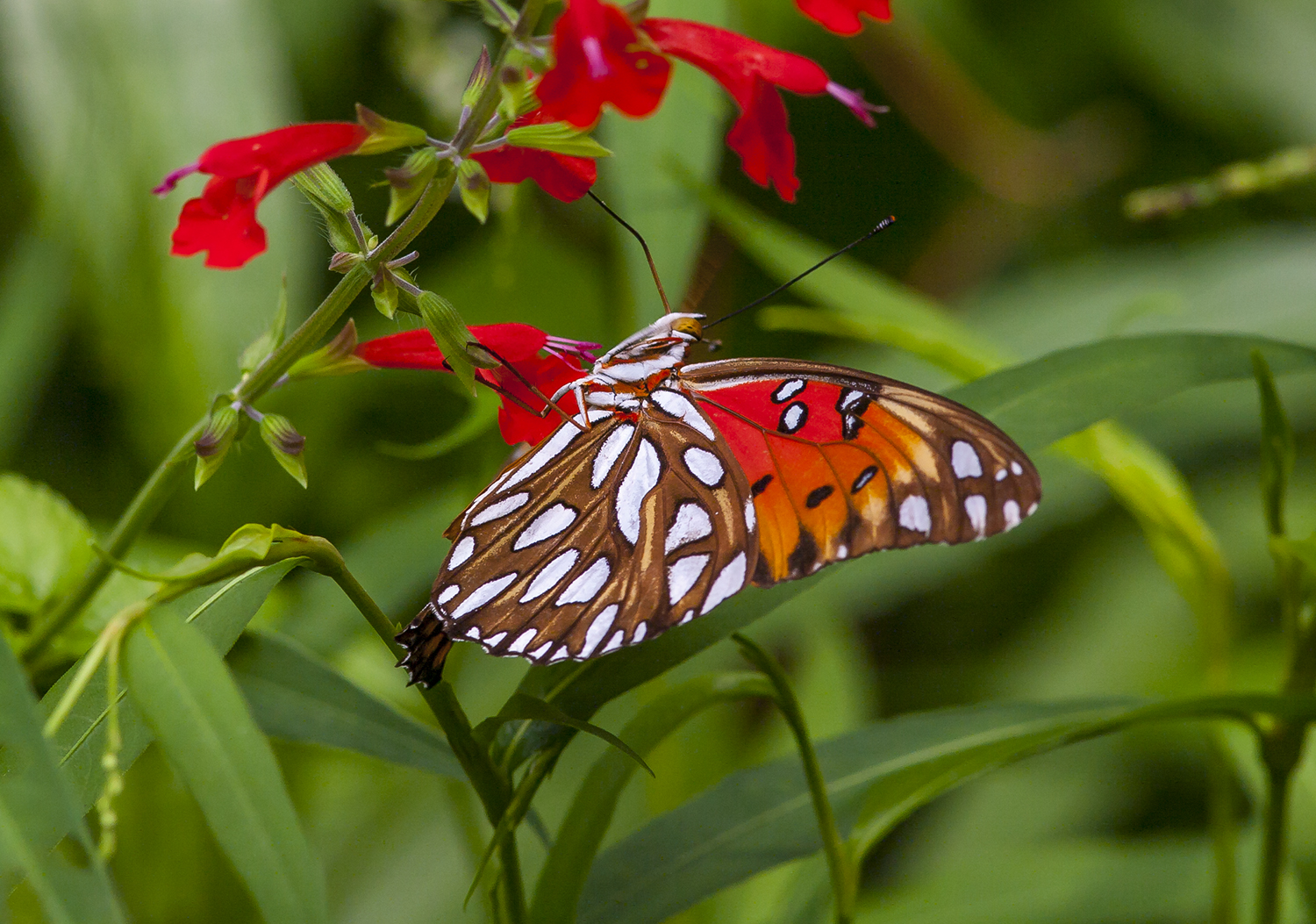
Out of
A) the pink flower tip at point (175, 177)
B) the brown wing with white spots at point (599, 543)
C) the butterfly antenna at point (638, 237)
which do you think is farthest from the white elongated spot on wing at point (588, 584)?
the pink flower tip at point (175, 177)

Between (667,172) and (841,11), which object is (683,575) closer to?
(841,11)

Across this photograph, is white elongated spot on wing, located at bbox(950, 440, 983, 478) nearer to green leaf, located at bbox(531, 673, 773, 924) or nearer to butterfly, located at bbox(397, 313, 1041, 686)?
butterfly, located at bbox(397, 313, 1041, 686)

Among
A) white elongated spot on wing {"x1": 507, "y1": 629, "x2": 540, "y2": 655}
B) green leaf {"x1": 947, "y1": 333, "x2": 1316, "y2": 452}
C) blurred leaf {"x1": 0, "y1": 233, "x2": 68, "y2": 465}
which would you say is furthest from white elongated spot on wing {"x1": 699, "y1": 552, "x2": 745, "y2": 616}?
blurred leaf {"x1": 0, "y1": 233, "x2": 68, "y2": 465}

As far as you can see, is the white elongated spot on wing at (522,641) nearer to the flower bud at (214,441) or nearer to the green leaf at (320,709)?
the green leaf at (320,709)

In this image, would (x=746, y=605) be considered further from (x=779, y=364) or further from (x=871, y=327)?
(x=871, y=327)

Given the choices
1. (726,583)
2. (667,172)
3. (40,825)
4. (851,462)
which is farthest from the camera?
(667,172)

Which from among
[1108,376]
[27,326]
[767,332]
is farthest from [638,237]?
[767,332]
